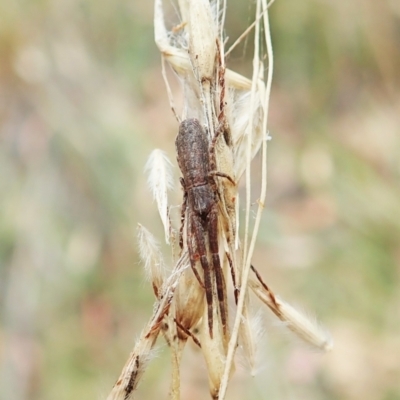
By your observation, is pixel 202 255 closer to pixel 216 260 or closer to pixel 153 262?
pixel 216 260

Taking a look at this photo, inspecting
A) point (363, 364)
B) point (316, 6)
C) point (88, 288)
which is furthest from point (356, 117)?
point (88, 288)

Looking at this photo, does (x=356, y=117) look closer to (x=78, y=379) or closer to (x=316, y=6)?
(x=316, y=6)

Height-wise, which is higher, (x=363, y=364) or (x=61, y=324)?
(x=363, y=364)

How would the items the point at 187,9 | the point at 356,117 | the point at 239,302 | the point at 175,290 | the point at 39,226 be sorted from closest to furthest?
the point at 239,302 < the point at 175,290 < the point at 187,9 < the point at 39,226 < the point at 356,117

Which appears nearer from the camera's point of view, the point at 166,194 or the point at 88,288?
the point at 166,194

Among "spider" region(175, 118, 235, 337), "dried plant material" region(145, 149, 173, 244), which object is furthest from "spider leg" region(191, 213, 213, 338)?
"dried plant material" region(145, 149, 173, 244)

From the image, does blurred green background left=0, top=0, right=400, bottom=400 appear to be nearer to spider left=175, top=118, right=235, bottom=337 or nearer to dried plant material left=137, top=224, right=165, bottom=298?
spider left=175, top=118, right=235, bottom=337

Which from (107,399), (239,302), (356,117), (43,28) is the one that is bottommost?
(107,399)

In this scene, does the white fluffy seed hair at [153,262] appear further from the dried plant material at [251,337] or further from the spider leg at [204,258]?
the dried plant material at [251,337]
